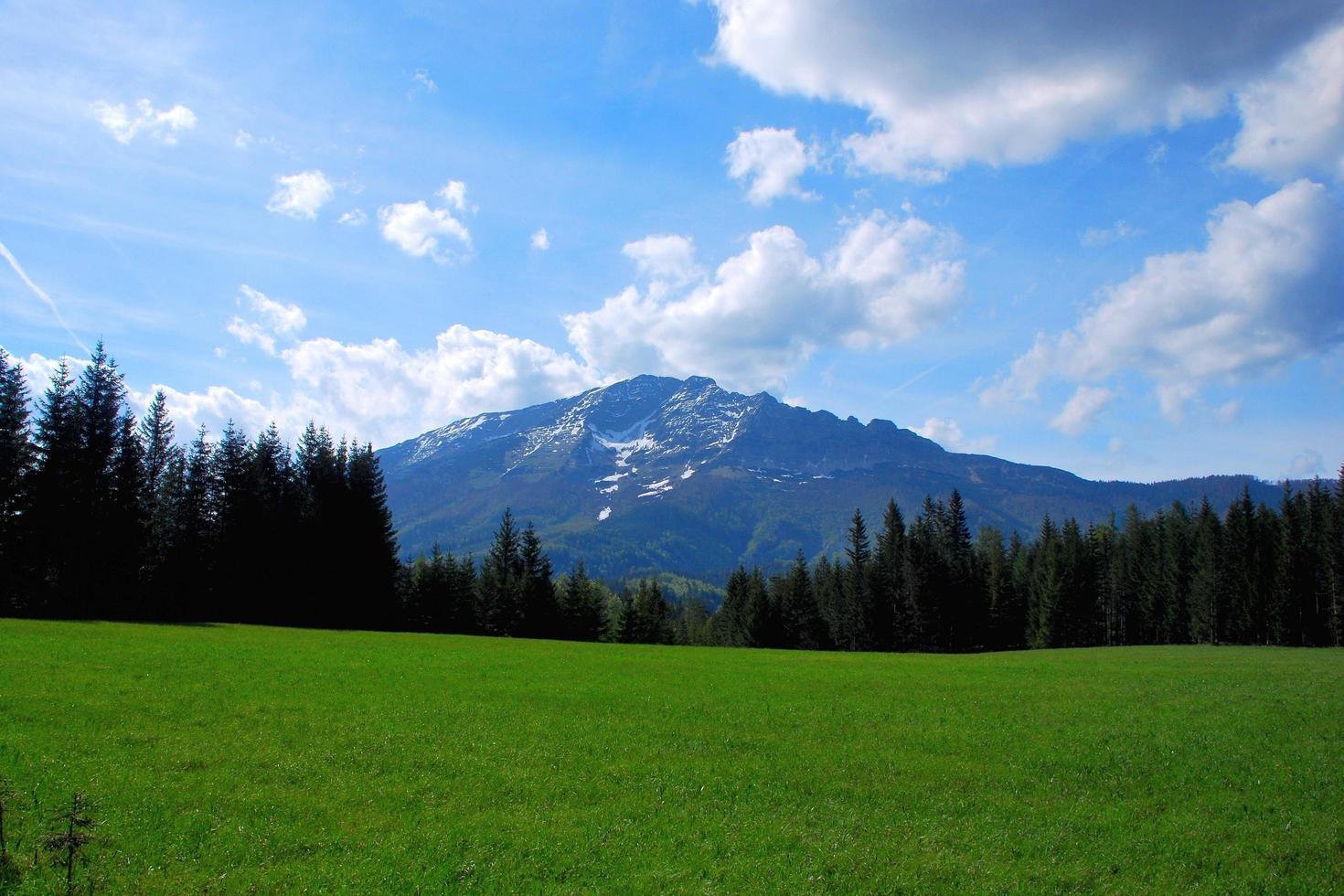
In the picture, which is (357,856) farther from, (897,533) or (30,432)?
(897,533)

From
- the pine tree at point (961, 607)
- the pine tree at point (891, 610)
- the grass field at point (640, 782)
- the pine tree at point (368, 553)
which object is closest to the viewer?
the grass field at point (640, 782)

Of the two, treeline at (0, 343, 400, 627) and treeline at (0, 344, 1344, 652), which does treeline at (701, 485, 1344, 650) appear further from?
treeline at (0, 343, 400, 627)

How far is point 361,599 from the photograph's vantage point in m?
75.8

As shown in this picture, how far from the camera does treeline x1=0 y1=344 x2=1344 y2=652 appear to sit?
5644 centimetres

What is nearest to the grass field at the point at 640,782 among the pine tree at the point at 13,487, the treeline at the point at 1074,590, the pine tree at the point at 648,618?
the pine tree at the point at 13,487

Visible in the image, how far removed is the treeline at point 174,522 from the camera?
54.9 meters

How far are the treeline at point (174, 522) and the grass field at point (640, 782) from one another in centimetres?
3274

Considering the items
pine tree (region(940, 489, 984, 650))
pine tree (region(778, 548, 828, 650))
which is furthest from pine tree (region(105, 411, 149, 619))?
pine tree (region(940, 489, 984, 650))

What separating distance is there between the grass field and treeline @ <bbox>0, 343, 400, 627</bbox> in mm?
32740

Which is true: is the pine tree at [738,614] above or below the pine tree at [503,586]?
below

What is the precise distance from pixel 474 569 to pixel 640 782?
87.2 meters

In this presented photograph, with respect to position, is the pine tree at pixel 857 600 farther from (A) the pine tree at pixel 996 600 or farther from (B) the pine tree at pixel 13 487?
(B) the pine tree at pixel 13 487

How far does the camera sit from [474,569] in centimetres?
9900

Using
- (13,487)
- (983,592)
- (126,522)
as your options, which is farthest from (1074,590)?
(13,487)
